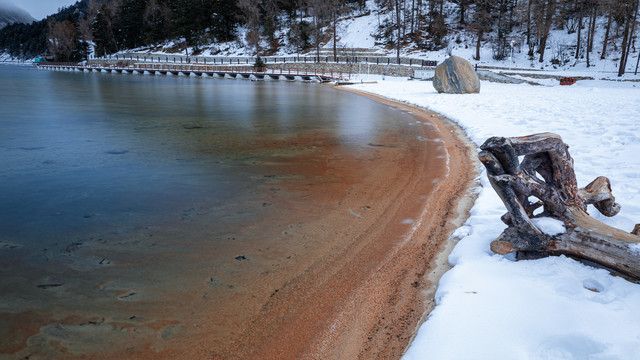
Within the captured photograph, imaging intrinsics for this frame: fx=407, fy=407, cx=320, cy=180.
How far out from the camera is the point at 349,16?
258 feet

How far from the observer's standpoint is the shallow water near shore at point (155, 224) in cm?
365

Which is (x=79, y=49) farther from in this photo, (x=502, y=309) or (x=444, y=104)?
(x=502, y=309)

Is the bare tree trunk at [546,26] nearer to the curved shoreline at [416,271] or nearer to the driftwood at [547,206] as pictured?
the curved shoreline at [416,271]

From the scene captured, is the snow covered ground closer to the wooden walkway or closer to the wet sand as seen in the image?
the wet sand

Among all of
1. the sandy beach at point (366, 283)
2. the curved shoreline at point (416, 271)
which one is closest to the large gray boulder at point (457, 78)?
the curved shoreline at point (416, 271)

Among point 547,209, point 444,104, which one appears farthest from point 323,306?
point 444,104

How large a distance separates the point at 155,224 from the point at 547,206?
4899 millimetres

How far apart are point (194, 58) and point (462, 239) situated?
82317 millimetres

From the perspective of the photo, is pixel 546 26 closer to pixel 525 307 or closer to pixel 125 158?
pixel 125 158

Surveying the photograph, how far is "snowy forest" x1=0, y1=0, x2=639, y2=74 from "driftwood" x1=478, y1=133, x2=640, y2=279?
37081 mm

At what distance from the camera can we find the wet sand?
334 centimetres

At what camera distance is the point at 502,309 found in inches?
130

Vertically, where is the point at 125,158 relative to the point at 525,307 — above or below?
above

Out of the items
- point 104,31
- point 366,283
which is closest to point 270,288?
point 366,283
